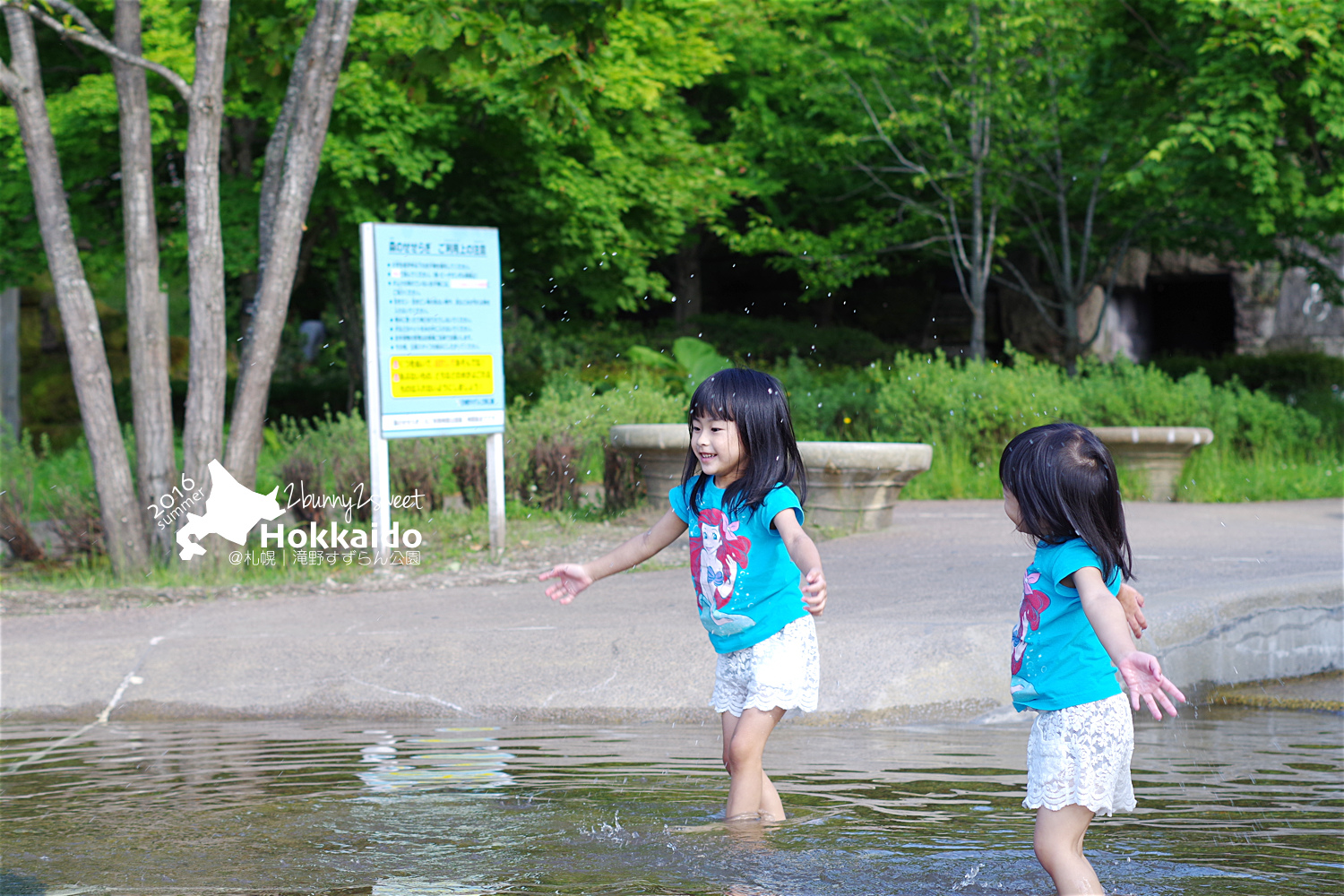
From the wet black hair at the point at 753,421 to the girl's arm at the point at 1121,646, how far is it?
→ 0.99 m

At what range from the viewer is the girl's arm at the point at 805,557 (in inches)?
140

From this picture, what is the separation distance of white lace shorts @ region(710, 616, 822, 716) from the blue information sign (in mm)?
5824

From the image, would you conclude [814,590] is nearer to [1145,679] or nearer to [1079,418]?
[1145,679]

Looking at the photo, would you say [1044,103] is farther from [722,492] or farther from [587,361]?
[722,492]

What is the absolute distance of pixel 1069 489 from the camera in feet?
10.2

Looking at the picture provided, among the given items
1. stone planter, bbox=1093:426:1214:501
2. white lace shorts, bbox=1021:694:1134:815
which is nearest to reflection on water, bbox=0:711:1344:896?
white lace shorts, bbox=1021:694:1134:815

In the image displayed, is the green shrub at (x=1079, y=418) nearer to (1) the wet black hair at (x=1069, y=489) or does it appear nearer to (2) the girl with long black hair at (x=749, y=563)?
(2) the girl with long black hair at (x=749, y=563)

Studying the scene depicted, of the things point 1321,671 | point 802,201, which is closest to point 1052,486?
point 1321,671

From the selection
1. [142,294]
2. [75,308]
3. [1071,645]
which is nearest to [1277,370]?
[142,294]

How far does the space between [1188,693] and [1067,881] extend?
11.8 feet

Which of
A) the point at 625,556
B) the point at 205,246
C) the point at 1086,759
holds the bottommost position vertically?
Answer: the point at 1086,759

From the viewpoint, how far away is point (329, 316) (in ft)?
85.7

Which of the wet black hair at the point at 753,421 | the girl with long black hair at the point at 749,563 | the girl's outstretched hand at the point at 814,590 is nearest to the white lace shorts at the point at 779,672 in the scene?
the girl with long black hair at the point at 749,563

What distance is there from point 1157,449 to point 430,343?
759 centimetres
